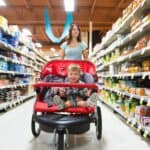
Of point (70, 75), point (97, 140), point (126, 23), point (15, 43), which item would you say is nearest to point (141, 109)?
point (97, 140)

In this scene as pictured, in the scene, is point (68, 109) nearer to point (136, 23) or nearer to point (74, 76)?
point (74, 76)

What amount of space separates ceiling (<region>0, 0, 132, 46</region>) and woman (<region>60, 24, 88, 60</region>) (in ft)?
22.0

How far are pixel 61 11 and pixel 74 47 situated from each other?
28.2 ft

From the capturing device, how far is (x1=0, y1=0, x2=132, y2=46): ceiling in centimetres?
1068

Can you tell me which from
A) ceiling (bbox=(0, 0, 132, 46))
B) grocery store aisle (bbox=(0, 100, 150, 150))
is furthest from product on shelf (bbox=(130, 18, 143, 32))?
ceiling (bbox=(0, 0, 132, 46))

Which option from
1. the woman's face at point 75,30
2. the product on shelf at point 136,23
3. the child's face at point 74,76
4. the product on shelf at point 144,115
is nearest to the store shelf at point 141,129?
the product on shelf at point 144,115

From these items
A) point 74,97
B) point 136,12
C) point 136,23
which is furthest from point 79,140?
point 136,12

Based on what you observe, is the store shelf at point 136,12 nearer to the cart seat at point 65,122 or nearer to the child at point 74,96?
the child at point 74,96

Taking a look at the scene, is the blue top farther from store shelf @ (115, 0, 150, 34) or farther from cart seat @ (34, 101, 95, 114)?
cart seat @ (34, 101, 95, 114)

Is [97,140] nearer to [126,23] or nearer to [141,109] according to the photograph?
[141,109]

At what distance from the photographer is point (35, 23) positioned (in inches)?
545

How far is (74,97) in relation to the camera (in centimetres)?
271

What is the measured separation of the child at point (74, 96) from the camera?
2507mm

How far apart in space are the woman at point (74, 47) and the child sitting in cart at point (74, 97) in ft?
3.41
